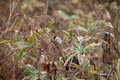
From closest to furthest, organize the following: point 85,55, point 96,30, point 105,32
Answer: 1. point 85,55
2. point 105,32
3. point 96,30

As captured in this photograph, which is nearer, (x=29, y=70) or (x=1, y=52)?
(x=29, y=70)

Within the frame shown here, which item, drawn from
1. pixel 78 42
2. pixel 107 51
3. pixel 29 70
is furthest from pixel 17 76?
pixel 107 51

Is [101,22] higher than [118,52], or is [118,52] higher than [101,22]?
[101,22]

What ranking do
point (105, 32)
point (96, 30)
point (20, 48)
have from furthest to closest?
1. point (96, 30)
2. point (105, 32)
3. point (20, 48)

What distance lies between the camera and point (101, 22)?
1.45 metres

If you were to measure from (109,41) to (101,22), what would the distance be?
0.70 feet

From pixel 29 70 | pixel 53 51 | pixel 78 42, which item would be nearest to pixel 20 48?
pixel 29 70

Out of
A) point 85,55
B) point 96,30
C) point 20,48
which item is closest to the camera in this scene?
point 20,48

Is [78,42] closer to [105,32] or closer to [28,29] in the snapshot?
[105,32]

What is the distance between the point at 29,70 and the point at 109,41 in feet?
2.75

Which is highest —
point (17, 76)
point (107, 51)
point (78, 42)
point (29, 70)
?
point (78, 42)

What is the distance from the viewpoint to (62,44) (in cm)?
144

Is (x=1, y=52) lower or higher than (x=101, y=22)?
lower

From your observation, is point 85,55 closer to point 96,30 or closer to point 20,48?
point 96,30
